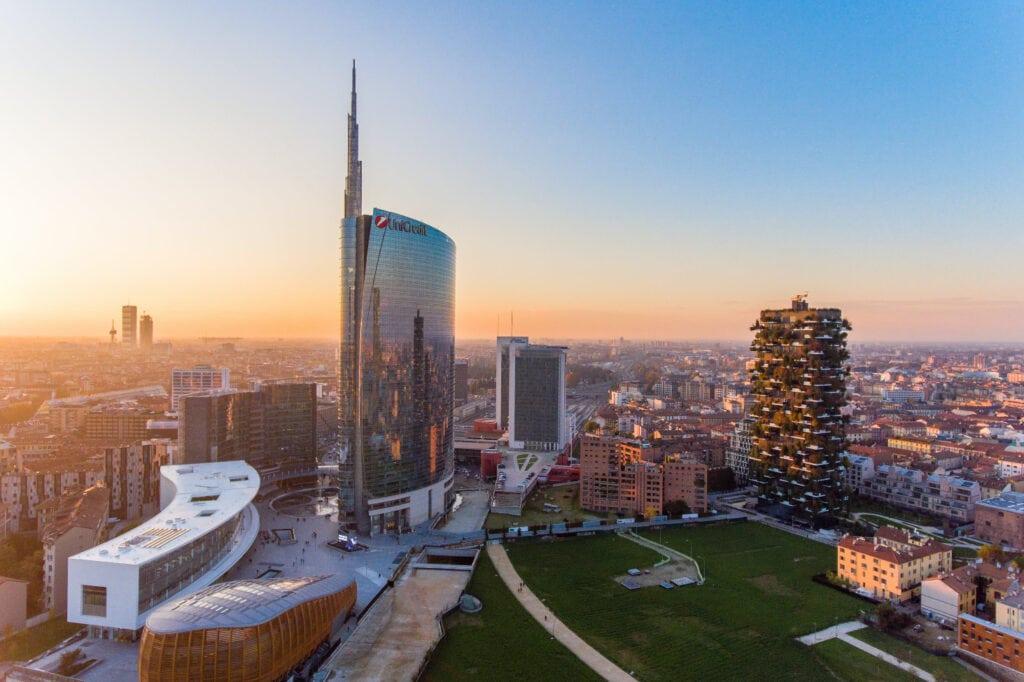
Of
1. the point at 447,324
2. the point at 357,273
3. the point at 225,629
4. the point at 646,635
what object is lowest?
the point at 646,635

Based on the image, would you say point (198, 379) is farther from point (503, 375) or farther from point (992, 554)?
point (992, 554)

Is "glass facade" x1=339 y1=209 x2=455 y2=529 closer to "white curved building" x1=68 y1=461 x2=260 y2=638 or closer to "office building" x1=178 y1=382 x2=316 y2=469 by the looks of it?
"white curved building" x1=68 y1=461 x2=260 y2=638

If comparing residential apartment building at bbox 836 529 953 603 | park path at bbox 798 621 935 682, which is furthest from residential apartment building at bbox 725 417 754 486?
park path at bbox 798 621 935 682

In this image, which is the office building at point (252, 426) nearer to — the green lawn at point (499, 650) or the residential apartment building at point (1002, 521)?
the green lawn at point (499, 650)

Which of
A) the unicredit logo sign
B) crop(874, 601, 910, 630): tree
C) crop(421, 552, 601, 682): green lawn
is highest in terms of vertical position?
the unicredit logo sign

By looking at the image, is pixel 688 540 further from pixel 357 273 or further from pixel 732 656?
pixel 357 273

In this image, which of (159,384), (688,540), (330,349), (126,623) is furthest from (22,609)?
(330,349)
